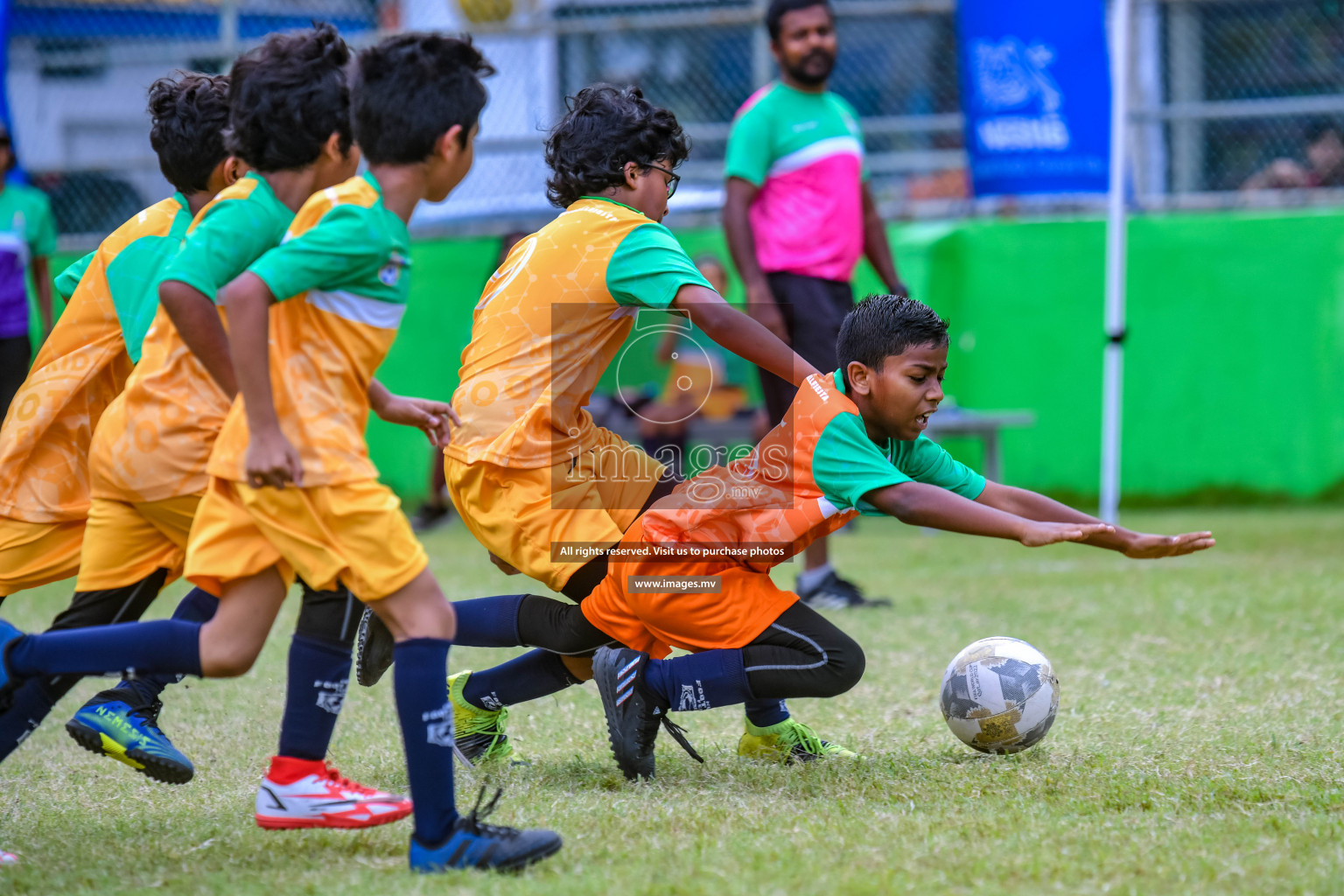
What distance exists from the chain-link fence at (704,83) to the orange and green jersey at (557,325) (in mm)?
5945

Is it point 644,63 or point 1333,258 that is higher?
point 644,63

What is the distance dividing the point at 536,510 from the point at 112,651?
1.00 m

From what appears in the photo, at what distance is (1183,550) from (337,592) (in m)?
1.71

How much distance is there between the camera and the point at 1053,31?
8.03m

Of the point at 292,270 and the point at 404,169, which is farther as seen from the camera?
the point at 404,169

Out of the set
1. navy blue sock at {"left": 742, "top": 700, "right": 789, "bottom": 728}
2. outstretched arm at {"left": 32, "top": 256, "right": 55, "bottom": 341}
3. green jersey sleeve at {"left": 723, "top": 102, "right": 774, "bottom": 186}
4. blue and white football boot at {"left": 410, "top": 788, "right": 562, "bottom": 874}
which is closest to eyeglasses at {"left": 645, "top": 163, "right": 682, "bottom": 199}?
navy blue sock at {"left": 742, "top": 700, "right": 789, "bottom": 728}

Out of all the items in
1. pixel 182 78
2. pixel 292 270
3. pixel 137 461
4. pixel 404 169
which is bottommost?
pixel 137 461

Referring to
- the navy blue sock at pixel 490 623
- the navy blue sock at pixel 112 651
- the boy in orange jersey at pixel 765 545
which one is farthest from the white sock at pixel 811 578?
the navy blue sock at pixel 112 651

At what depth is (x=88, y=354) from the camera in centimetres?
325

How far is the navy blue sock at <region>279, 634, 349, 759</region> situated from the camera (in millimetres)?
2711

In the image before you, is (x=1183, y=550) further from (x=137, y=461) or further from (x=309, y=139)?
(x=137, y=461)

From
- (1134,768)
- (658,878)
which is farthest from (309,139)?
(1134,768)

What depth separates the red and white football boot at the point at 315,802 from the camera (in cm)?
265

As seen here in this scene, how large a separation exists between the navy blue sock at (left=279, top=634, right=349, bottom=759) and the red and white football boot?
29mm
